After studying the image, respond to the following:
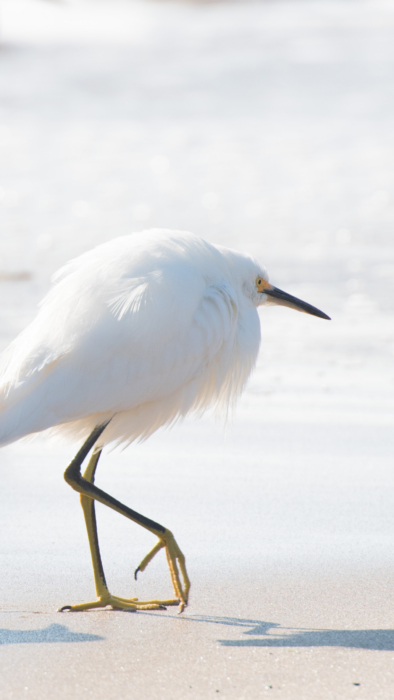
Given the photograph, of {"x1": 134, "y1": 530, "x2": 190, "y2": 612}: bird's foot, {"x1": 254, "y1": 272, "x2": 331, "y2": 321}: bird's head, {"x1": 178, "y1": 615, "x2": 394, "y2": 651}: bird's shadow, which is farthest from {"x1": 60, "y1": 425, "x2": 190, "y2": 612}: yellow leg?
{"x1": 254, "y1": 272, "x2": 331, "y2": 321}: bird's head

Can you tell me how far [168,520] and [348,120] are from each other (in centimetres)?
1310

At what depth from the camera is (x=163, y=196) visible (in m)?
12.2

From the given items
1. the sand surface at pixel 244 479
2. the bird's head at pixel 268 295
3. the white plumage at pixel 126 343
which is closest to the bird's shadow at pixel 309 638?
the sand surface at pixel 244 479

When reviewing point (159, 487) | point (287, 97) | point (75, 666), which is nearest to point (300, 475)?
point (159, 487)

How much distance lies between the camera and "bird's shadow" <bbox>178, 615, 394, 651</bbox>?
2.22 meters

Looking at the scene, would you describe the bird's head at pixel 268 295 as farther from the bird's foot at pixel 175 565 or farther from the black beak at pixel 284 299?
the bird's foot at pixel 175 565

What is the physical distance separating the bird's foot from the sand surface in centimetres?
5

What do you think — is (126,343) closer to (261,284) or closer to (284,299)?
(261,284)

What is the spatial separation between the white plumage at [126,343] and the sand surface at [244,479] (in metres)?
0.49

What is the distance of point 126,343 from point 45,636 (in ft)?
3.16

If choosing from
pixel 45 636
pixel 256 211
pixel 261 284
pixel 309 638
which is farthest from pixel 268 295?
pixel 256 211

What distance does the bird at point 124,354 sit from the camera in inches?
106

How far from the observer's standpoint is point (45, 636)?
2.27 meters

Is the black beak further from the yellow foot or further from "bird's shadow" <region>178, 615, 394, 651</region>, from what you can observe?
"bird's shadow" <region>178, 615, 394, 651</region>
